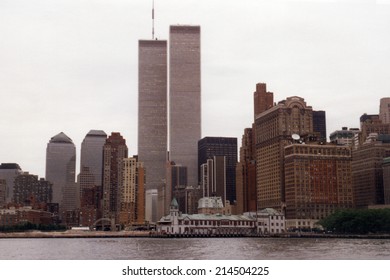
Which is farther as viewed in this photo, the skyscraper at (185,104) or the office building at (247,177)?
the skyscraper at (185,104)

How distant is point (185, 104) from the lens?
399 ft

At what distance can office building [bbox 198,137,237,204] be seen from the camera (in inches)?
5015

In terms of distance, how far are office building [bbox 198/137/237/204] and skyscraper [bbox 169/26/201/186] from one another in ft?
10.1

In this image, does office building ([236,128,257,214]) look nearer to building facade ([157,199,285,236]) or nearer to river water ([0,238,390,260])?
building facade ([157,199,285,236])

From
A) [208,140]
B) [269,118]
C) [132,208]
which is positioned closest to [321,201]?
[269,118]

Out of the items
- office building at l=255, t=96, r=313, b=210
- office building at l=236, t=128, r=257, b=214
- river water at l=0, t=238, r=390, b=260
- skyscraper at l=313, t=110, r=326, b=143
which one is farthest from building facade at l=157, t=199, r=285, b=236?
river water at l=0, t=238, r=390, b=260

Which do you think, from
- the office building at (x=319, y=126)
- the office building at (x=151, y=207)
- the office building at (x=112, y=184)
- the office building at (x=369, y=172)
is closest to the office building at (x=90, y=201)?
the office building at (x=112, y=184)

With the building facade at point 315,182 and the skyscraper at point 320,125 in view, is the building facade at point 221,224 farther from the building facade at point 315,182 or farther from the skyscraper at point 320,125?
the skyscraper at point 320,125

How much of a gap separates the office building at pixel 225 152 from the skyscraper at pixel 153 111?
17561mm

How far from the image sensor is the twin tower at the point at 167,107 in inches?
4504

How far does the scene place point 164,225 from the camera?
8619cm

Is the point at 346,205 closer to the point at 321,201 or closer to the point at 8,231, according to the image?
Answer: the point at 321,201

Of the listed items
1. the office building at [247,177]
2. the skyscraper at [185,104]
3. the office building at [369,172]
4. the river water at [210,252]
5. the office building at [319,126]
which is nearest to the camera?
the river water at [210,252]

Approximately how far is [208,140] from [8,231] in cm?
5712
